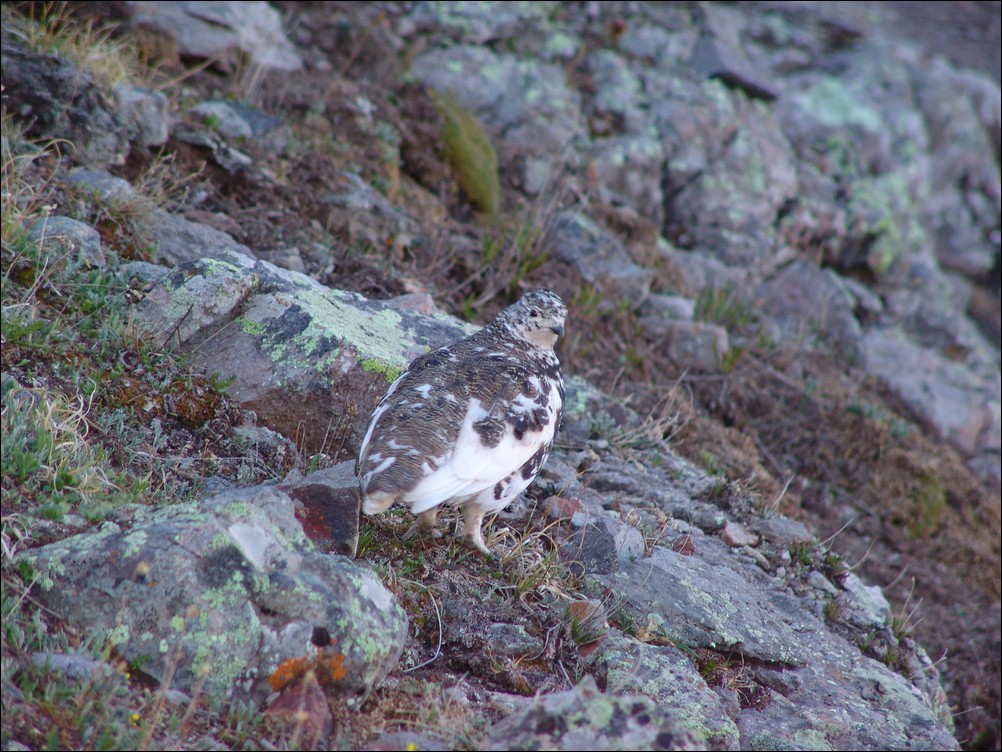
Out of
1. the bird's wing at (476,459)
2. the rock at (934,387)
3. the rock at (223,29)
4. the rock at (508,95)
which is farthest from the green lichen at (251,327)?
the rock at (934,387)

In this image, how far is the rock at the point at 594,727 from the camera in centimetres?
312

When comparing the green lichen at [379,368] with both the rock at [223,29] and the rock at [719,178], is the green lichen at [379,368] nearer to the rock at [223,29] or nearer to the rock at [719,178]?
the rock at [223,29]

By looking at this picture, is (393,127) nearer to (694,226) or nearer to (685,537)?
(694,226)

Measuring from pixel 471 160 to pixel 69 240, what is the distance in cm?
559

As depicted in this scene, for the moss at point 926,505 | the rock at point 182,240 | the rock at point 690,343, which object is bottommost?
the moss at point 926,505

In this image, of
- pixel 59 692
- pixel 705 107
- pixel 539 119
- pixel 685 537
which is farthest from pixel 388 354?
pixel 705 107

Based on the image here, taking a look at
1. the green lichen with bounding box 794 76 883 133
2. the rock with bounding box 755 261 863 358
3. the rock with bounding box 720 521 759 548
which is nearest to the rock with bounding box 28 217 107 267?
the rock with bounding box 720 521 759 548

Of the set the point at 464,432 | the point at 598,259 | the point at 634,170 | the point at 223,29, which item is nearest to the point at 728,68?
the point at 634,170

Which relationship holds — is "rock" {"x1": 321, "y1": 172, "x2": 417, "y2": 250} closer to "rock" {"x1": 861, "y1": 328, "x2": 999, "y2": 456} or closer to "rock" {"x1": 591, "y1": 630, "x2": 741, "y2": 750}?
"rock" {"x1": 591, "y1": 630, "x2": 741, "y2": 750}

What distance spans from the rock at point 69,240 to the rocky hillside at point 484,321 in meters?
0.04

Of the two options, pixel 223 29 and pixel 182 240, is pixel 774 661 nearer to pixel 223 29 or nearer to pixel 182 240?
pixel 182 240

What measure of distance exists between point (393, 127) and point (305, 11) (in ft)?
7.65

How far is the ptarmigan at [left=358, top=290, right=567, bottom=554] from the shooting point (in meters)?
4.35

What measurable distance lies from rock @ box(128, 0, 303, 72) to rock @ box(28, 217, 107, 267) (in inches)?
159
